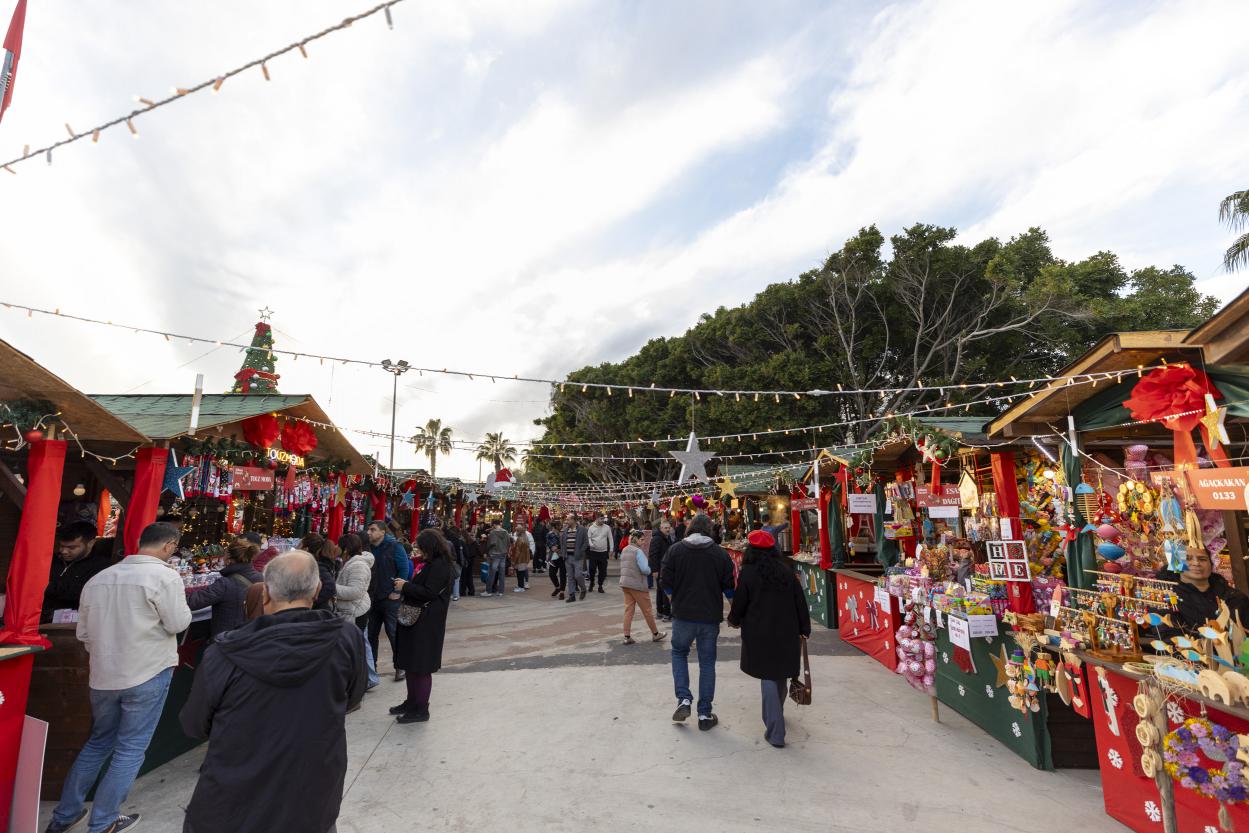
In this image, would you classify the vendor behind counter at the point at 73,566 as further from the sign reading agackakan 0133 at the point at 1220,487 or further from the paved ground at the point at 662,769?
the sign reading agackakan 0133 at the point at 1220,487

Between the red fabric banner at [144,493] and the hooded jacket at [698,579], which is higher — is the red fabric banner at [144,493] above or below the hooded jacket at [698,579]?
above

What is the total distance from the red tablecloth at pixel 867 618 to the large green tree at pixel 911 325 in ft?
28.0

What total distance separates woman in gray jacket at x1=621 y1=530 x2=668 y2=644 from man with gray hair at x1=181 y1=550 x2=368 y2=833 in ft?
16.4

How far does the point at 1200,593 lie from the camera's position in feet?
10.9

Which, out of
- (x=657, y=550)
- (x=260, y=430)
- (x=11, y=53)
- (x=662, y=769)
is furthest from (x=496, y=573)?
(x=11, y=53)

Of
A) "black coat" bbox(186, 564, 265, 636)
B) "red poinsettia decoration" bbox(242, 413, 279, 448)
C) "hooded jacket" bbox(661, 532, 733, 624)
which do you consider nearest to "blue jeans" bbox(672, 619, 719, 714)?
"hooded jacket" bbox(661, 532, 733, 624)

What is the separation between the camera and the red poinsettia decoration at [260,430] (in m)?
7.17

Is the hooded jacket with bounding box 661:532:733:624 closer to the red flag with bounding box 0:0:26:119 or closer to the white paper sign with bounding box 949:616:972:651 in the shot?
the white paper sign with bounding box 949:616:972:651

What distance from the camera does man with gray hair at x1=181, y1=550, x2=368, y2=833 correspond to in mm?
1851

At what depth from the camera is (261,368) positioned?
15891mm

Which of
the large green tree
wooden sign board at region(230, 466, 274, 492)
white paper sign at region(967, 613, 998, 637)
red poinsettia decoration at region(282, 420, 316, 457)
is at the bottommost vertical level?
white paper sign at region(967, 613, 998, 637)

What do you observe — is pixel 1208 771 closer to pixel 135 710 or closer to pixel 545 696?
pixel 545 696

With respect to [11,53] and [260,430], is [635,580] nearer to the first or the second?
[260,430]

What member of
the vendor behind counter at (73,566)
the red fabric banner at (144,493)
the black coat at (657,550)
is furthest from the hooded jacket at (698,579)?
the red fabric banner at (144,493)
